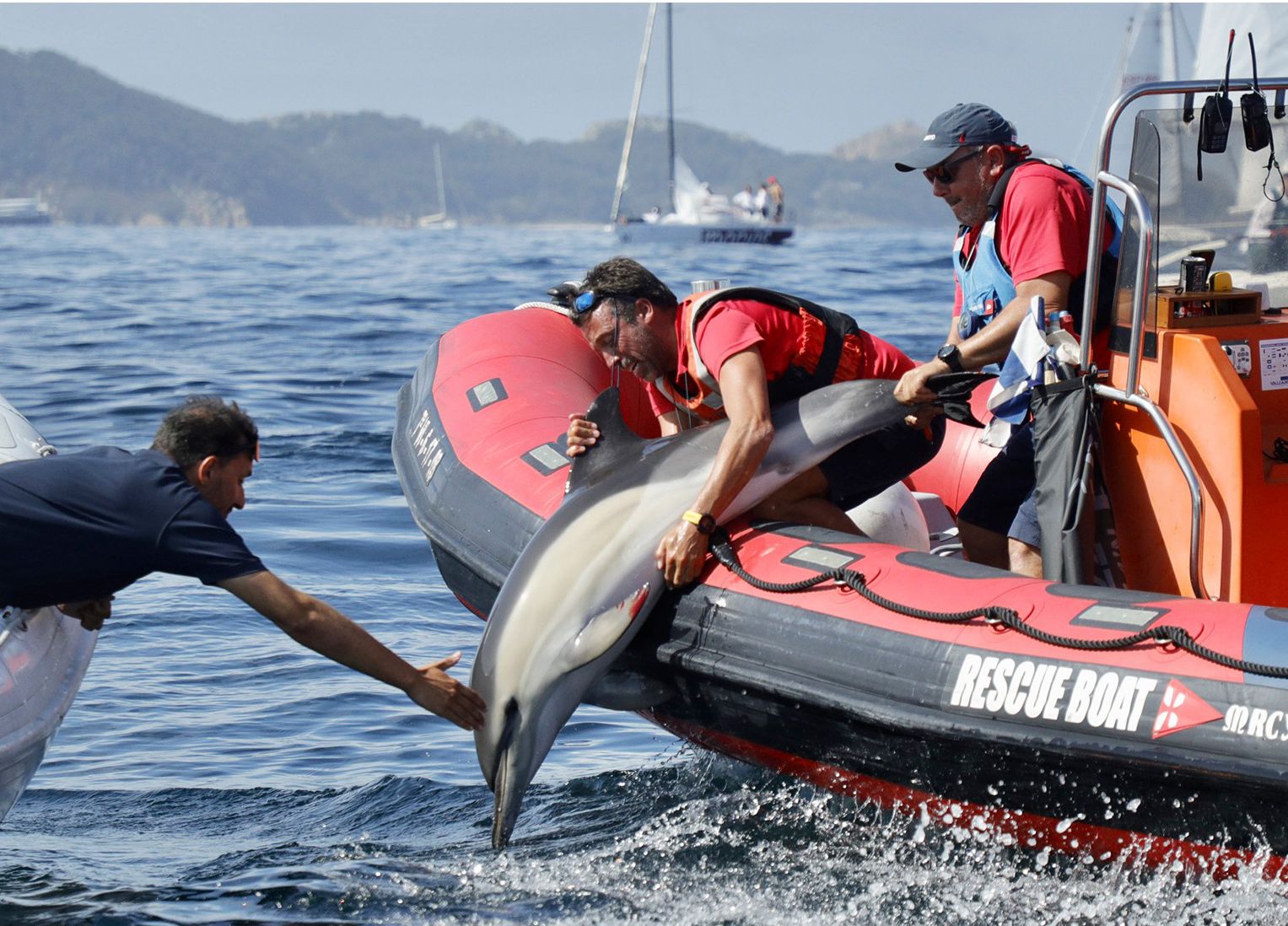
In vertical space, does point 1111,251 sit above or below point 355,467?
above

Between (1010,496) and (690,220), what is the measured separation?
46.2 metres

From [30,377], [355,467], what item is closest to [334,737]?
[355,467]

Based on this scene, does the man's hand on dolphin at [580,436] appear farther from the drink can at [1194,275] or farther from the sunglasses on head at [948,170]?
the drink can at [1194,275]

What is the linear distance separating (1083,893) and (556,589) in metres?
1.47

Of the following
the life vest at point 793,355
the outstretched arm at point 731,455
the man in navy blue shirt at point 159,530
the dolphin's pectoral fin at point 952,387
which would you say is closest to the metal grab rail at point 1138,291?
the dolphin's pectoral fin at point 952,387

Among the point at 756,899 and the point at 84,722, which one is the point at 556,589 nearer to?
the point at 756,899

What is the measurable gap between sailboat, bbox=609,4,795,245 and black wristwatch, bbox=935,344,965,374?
1518 inches

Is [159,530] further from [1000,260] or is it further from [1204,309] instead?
[1204,309]

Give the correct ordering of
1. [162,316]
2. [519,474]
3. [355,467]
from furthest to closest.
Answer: [162,316] < [355,467] < [519,474]

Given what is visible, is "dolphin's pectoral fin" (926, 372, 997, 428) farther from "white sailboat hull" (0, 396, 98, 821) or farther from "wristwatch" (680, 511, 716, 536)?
"white sailboat hull" (0, 396, 98, 821)

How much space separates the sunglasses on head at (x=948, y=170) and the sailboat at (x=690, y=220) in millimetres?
38206

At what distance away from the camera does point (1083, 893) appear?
3.62 m

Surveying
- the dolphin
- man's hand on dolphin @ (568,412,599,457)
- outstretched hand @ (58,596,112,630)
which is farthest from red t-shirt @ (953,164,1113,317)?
outstretched hand @ (58,596,112,630)

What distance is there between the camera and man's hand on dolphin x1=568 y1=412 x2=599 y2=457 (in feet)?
14.3
